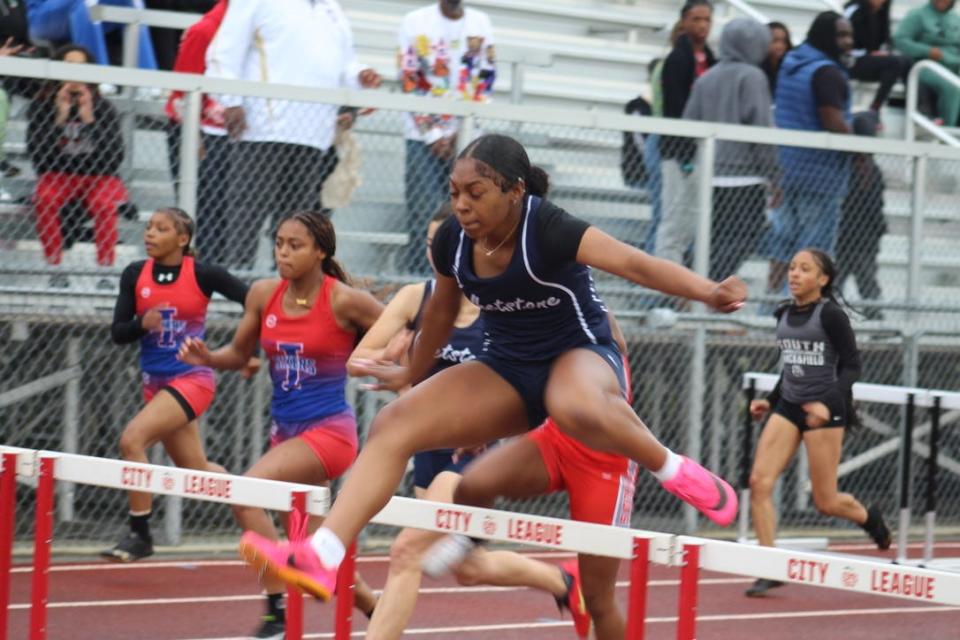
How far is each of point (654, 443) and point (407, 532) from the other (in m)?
1.36

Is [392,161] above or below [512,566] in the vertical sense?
above

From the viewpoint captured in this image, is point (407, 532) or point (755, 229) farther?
point (755, 229)

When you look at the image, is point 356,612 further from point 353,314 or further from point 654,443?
point 654,443

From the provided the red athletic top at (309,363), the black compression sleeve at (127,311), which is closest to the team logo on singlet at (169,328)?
the black compression sleeve at (127,311)

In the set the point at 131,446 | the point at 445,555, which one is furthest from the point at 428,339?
the point at 131,446

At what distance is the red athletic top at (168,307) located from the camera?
9.55 m

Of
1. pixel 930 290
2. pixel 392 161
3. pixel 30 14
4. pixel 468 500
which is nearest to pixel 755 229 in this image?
pixel 930 290

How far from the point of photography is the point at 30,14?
36.2ft

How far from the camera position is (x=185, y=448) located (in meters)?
9.48

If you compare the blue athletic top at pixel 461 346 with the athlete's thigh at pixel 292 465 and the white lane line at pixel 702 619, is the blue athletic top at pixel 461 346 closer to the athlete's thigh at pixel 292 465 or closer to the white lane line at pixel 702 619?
the athlete's thigh at pixel 292 465

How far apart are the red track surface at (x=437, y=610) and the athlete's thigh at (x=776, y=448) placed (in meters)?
0.80

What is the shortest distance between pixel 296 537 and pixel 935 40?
11499 mm

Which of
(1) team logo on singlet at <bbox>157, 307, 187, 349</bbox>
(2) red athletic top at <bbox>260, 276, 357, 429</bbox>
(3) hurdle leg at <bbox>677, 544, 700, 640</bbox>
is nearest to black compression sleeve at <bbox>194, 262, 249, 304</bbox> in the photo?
(1) team logo on singlet at <bbox>157, 307, 187, 349</bbox>

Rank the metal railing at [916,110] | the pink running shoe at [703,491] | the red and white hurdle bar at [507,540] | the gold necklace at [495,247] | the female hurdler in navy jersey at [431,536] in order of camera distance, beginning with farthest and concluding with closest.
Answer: the metal railing at [916,110]
the female hurdler in navy jersey at [431,536]
the pink running shoe at [703,491]
the gold necklace at [495,247]
the red and white hurdle bar at [507,540]
